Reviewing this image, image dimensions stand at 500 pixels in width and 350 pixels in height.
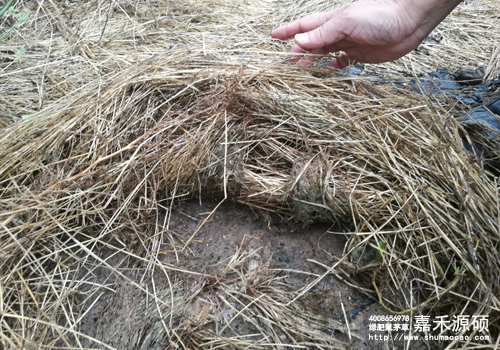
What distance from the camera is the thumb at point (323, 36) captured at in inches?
53.7

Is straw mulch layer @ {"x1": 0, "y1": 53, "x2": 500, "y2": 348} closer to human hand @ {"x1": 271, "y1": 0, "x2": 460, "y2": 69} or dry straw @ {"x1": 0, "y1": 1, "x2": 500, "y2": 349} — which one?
dry straw @ {"x1": 0, "y1": 1, "x2": 500, "y2": 349}

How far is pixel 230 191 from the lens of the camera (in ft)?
3.91

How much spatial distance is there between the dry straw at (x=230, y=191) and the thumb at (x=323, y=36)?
12 cm

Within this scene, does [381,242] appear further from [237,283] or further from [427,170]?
[237,283]

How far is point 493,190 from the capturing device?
105 cm

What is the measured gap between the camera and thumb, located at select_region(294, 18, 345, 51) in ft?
4.48

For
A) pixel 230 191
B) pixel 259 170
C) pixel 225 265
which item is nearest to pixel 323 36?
pixel 259 170

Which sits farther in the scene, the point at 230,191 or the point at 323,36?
the point at 323,36

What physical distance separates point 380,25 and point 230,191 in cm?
99

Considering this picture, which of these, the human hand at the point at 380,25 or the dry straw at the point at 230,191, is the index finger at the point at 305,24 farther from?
the dry straw at the point at 230,191

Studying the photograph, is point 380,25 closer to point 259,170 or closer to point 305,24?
point 305,24

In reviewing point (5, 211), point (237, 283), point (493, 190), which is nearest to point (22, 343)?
point (5, 211)

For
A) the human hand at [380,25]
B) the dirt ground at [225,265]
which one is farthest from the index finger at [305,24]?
the dirt ground at [225,265]

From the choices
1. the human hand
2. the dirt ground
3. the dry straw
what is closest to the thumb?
the human hand
